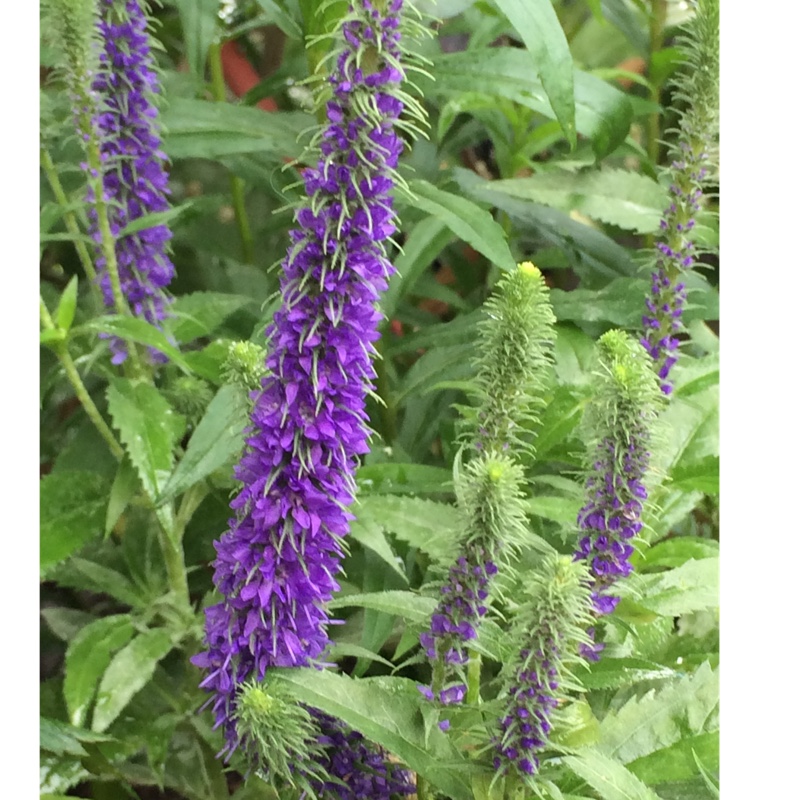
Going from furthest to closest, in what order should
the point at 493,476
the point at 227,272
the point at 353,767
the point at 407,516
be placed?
1. the point at 227,272
2. the point at 407,516
3. the point at 353,767
4. the point at 493,476

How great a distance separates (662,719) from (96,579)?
17.6 inches

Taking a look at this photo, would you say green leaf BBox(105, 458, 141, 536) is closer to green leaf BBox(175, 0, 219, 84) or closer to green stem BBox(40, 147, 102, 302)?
green stem BBox(40, 147, 102, 302)

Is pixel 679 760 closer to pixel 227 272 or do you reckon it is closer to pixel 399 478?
pixel 399 478

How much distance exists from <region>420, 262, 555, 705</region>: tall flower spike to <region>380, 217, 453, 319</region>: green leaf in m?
0.29

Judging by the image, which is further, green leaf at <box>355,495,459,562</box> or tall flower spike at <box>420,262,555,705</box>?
green leaf at <box>355,495,459,562</box>

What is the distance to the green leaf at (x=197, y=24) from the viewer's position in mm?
672

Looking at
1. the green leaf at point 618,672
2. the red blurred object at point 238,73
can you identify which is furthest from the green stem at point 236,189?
the green leaf at point 618,672

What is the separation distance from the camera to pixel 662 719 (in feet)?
1.65

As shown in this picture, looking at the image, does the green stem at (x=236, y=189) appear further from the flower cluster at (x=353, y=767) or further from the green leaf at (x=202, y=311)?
the flower cluster at (x=353, y=767)

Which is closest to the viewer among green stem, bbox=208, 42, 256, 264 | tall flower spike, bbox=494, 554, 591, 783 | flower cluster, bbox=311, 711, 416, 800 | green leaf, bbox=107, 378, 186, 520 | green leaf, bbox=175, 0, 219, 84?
tall flower spike, bbox=494, 554, 591, 783

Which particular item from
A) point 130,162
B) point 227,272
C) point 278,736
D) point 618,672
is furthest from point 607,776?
point 227,272

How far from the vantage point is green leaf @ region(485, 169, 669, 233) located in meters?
0.74

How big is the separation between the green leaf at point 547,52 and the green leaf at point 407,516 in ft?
0.90

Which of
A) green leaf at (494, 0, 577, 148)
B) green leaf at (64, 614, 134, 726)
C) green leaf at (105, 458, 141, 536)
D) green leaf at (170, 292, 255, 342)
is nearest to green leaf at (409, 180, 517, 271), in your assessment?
green leaf at (494, 0, 577, 148)
